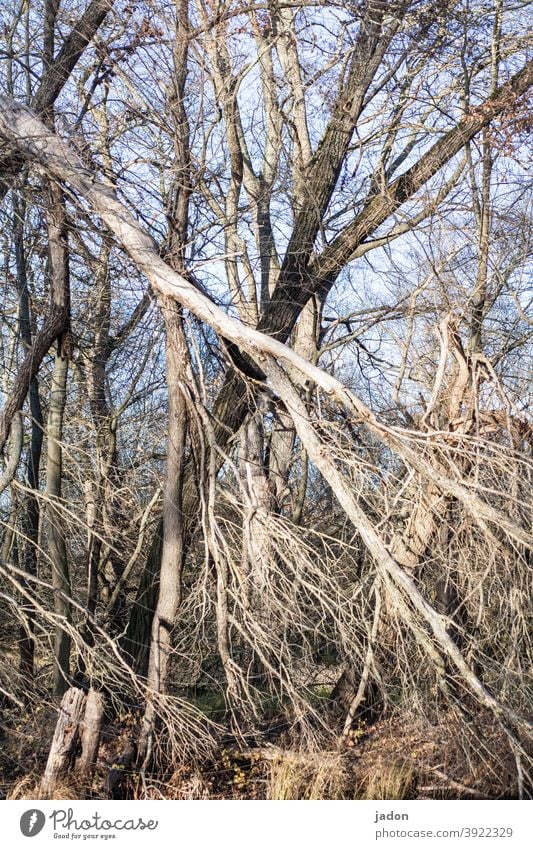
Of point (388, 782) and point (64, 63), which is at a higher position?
point (64, 63)

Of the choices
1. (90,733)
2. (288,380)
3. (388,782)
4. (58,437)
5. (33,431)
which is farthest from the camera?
(33,431)

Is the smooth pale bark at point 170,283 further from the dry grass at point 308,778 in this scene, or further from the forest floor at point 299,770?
the dry grass at point 308,778

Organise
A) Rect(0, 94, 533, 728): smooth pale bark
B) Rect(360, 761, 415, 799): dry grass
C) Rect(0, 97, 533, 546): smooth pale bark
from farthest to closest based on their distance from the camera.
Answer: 1. Rect(360, 761, 415, 799): dry grass
2. Rect(0, 97, 533, 546): smooth pale bark
3. Rect(0, 94, 533, 728): smooth pale bark

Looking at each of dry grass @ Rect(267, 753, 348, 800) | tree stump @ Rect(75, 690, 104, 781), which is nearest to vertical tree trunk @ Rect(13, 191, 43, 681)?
tree stump @ Rect(75, 690, 104, 781)

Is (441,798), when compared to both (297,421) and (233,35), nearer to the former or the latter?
(297,421)

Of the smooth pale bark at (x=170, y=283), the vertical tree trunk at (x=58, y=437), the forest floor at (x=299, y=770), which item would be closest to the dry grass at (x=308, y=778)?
the forest floor at (x=299, y=770)

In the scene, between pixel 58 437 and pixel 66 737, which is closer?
pixel 66 737

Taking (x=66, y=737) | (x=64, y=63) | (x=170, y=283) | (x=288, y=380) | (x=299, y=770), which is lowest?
(x=299, y=770)

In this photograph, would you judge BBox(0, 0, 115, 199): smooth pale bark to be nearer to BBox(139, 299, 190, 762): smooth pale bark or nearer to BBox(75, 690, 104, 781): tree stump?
BBox(139, 299, 190, 762): smooth pale bark

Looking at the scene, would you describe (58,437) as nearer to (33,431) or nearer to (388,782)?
(33,431)

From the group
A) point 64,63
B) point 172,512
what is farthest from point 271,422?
point 64,63

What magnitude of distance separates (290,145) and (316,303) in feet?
5.49

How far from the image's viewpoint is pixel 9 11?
9.66m
